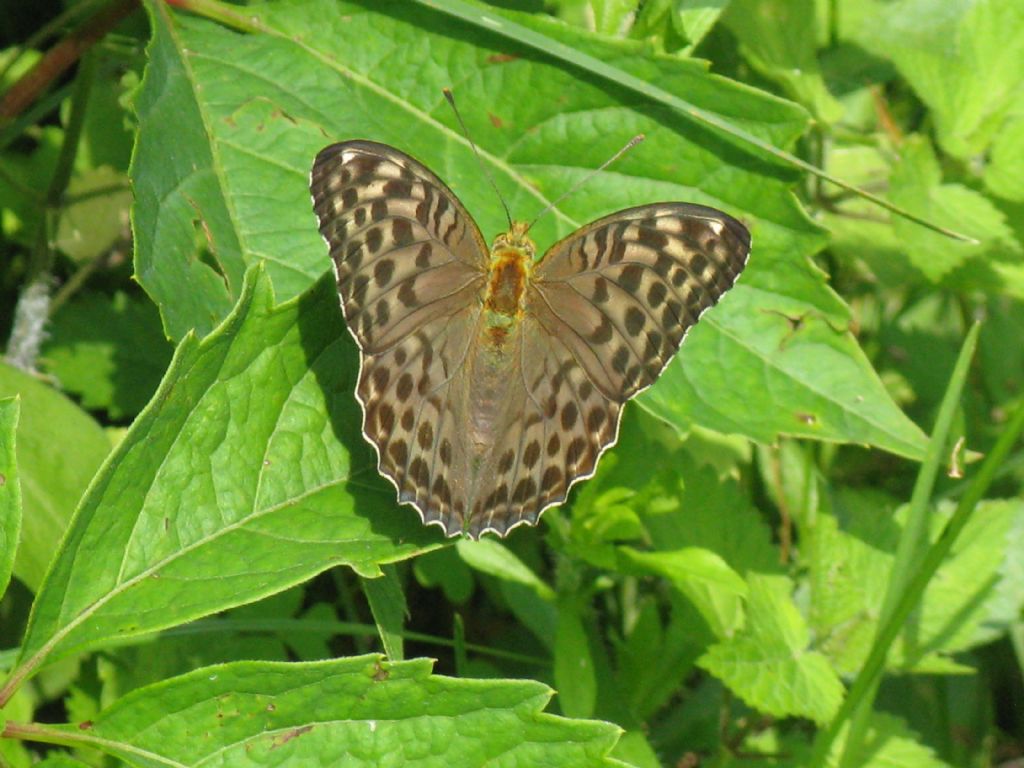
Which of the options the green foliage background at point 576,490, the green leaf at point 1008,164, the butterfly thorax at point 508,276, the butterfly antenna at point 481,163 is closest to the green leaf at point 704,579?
the green foliage background at point 576,490

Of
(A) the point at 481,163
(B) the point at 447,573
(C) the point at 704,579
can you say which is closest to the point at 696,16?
(A) the point at 481,163

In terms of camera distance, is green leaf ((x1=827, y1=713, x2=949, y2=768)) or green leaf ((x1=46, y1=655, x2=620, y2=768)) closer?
green leaf ((x1=46, y1=655, x2=620, y2=768))

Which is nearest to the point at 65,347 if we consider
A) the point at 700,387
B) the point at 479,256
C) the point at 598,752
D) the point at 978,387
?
the point at 479,256

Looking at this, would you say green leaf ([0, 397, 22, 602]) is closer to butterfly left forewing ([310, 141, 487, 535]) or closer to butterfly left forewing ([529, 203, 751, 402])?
butterfly left forewing ([310, 141, 487, 535])

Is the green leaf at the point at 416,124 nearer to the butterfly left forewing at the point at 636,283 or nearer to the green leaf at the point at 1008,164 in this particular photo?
the butterfly left forewing at the point at 636,283

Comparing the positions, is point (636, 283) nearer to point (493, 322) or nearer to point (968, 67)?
point (493, 322)

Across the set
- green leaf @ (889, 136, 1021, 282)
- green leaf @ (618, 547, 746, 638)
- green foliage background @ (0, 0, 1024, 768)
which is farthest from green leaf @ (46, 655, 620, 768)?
green leaf @ (889, 136, 1021, 282)
